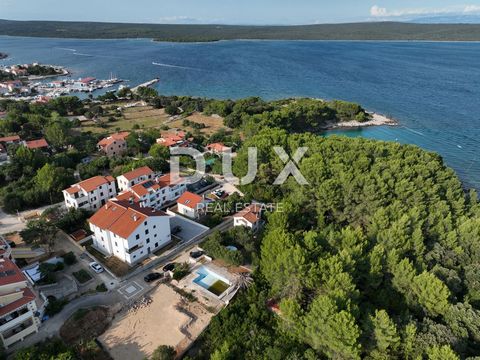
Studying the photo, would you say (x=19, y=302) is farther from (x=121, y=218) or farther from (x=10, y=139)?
(x=10, y=139)

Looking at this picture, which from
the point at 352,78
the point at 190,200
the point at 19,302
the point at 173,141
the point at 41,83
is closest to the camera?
the point at 19,302

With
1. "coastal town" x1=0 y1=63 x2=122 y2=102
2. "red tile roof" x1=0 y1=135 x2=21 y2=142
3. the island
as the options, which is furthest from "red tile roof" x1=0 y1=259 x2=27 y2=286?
"coastal town" x1=0 y1=63 x2=122 y2=102

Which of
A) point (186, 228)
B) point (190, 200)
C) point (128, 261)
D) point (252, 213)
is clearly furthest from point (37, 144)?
point (252, 213)

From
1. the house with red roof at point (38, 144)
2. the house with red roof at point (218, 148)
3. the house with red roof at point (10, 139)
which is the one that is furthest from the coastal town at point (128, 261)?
the house with red roof at point (10, 139)

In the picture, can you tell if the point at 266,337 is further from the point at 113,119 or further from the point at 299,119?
the point at 113,119

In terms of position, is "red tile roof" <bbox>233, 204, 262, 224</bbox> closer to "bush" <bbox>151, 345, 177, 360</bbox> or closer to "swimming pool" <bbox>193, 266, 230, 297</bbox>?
"swimming pool" <bbox>193, 266, 230, 297</bbox>

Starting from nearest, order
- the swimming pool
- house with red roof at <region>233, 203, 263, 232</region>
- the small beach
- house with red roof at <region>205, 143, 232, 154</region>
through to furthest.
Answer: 1. the swimming pool
2. house with red roof at <region>233, 203, 263, 232</region>
3. house with red roof at <region>205, 143, 232, 154</region>
4. the small beach
